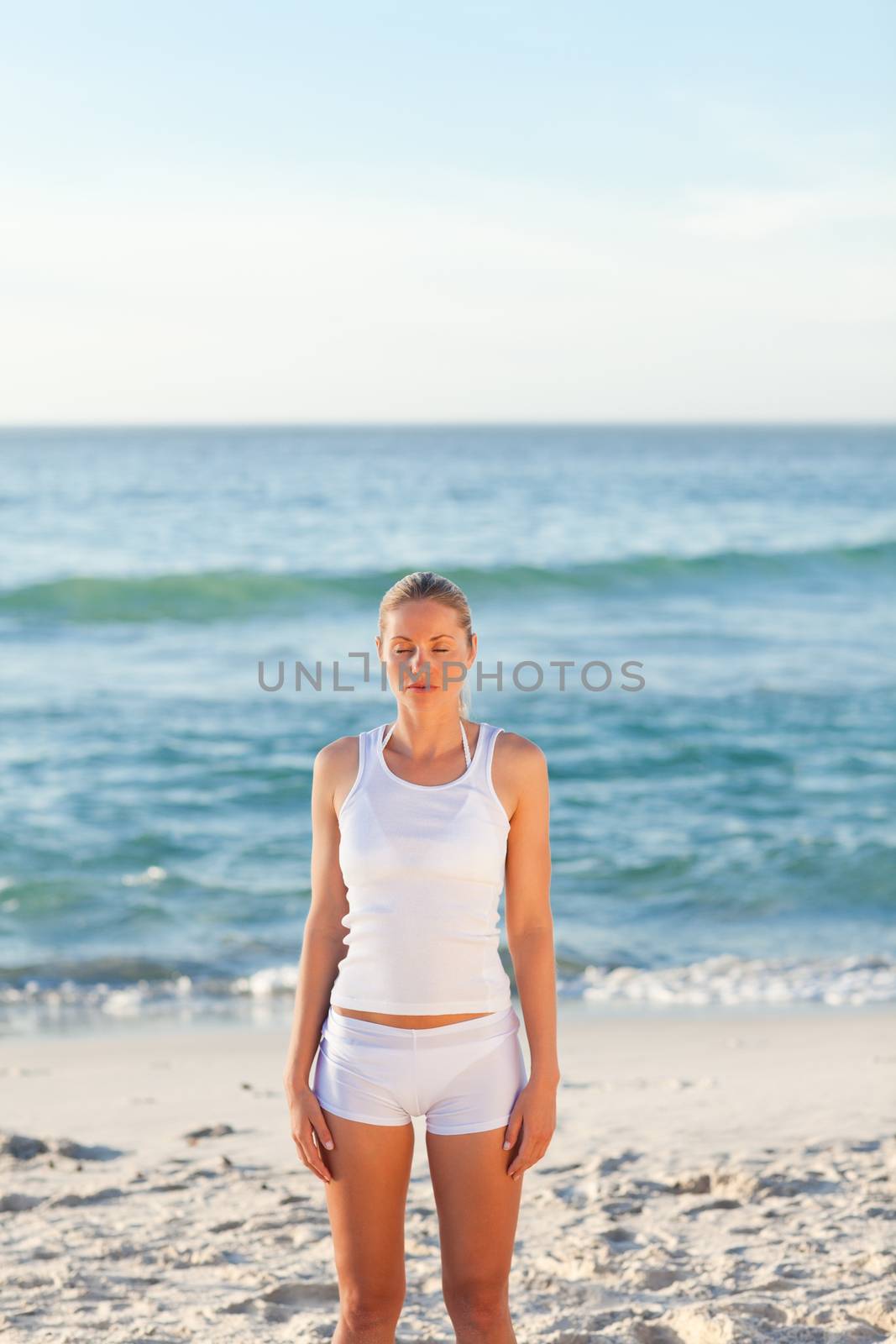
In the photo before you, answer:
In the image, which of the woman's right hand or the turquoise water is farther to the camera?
the turquoise water

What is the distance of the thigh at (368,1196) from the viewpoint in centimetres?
252

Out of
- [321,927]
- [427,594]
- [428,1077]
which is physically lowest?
[428,1077]

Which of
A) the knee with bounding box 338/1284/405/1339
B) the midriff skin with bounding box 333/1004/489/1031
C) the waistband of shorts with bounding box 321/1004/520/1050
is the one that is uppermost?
the midriff skin with bounding box 333/1004/489/1031

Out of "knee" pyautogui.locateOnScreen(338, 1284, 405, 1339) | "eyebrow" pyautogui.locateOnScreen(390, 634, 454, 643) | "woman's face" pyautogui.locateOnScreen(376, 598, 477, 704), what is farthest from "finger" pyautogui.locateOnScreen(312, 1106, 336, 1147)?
"eyebrow" pyautogui.locateOnScreen(390, 634, 454, 643)

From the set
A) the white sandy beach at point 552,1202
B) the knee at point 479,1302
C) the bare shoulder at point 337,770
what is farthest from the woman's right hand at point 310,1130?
the white sandy beach at point 552,1202

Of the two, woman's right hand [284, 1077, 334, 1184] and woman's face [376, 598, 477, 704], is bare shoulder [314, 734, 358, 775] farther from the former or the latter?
woman's right hand [284, 1077, 334, 1184]

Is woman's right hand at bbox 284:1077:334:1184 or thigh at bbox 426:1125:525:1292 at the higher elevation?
woman's right hand at bbox 284:1077:334:1184

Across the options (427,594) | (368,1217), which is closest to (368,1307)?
(368,1217)

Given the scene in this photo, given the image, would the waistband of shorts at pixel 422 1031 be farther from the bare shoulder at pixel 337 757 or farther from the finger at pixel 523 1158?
the bare shoulder at pixel 337 757

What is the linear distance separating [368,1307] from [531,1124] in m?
0.48

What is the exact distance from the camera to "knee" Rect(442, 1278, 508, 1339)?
2.52 meters

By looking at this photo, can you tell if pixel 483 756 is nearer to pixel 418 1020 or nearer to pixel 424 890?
pixel 424 890

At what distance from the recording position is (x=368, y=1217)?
253 cm

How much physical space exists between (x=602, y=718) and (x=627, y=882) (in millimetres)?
4727
